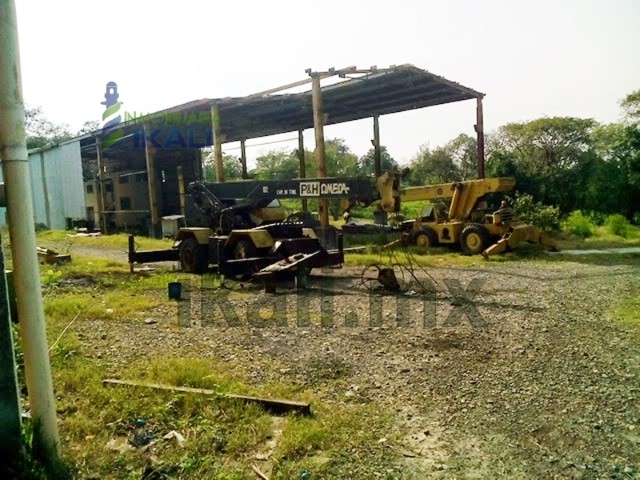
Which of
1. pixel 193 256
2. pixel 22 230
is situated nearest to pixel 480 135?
pixel 193 256

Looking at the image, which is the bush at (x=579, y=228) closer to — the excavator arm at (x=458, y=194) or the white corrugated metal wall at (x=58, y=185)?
the excavator arm at (x=458, y=194)

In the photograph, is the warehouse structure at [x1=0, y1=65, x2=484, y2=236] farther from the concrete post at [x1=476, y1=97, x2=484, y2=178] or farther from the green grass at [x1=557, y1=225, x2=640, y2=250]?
the green grass at [x1=557, y1=225, x2=640, y2=250]

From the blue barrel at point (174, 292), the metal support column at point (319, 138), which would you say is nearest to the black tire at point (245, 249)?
the blue barrel at point (174, 292)

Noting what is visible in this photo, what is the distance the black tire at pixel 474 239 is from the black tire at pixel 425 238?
94cm

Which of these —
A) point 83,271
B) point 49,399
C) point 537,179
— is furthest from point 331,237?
point 537,179

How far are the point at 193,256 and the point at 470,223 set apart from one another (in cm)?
687

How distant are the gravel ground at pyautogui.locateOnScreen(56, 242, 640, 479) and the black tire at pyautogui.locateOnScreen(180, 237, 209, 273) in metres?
1.97

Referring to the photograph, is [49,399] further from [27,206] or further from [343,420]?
[343,420]

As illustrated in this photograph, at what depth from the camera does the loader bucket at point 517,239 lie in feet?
40.3

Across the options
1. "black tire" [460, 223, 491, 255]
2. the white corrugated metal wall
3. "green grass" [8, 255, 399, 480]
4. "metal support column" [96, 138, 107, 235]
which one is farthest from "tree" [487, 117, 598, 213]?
"green grass" [8, 255, 399, 480]

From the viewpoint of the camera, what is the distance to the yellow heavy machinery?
12.8 m

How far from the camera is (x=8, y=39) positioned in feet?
8.91

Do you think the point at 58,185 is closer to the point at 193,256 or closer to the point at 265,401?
the point at 193,256

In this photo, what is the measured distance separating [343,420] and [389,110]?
17.1m
